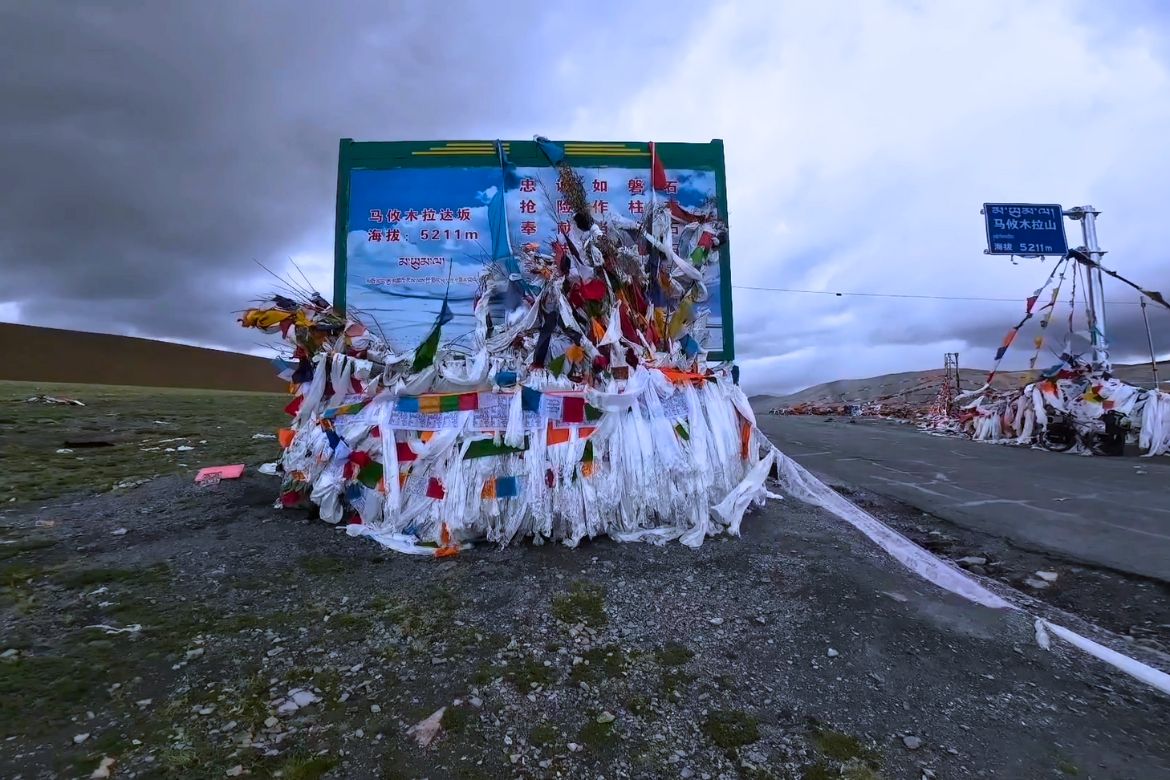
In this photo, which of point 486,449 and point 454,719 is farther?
point 486,449

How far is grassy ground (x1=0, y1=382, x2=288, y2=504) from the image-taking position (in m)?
6.08

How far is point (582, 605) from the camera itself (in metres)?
3.60

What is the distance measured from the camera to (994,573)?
4.69 m

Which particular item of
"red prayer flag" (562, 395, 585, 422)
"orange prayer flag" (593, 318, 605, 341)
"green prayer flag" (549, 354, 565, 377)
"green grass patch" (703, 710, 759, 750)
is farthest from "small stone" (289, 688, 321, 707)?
"orange prayer flag" (593, 318, 605, 341)

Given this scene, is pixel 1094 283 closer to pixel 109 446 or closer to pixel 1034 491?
pixel 1034 491

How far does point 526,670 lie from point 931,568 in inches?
124

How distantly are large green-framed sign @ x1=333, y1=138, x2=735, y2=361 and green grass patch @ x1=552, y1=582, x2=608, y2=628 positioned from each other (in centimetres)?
400

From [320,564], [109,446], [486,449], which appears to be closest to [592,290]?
[486,449]

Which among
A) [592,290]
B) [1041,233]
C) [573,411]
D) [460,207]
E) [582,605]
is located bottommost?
[582,605]

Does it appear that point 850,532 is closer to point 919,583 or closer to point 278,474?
point 919,583

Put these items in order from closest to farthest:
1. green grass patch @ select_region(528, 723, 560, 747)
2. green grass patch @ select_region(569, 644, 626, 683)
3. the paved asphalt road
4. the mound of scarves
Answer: green grass patch @ select_region(528, 723, 560, 747) → green grass patch @ select_region(569, 644, 626, 683) → the paved asphalt road → the mound of scarves

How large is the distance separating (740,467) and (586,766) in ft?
12.3

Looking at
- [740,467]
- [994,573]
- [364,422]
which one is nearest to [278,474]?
[364,422]

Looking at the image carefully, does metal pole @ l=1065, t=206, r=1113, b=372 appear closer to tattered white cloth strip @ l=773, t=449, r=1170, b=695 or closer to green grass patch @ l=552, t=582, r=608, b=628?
tattered white cloth strip @ l=773, t=449, r=1170, b=695
